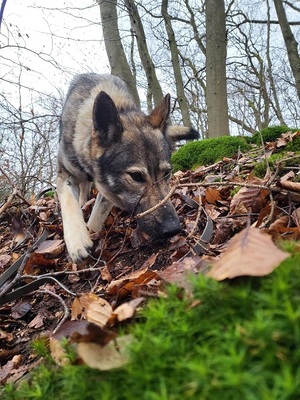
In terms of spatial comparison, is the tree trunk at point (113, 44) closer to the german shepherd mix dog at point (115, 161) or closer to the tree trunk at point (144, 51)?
the tree trunk at point (144, 51)

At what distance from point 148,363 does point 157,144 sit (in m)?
3.35

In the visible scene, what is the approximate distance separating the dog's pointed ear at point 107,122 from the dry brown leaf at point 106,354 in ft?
10.5

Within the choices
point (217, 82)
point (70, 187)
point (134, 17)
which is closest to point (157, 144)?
point (70, 187)

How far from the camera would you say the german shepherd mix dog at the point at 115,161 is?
11.8ft

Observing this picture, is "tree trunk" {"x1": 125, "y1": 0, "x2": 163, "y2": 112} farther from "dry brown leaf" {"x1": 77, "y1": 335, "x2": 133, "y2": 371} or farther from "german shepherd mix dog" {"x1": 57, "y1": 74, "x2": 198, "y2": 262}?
"dry brown leaf" {"x1": 77, "y1": 335, "x2": 133, "y2": 371}

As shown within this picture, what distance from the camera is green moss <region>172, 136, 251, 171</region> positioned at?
261 inches

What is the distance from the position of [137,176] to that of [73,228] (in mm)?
800

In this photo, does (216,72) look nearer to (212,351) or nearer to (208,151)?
(208,151)

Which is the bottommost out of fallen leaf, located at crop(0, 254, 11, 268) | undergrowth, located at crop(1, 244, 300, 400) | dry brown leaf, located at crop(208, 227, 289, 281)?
fallen leaf, located at crop(0, 254, 11, 268)

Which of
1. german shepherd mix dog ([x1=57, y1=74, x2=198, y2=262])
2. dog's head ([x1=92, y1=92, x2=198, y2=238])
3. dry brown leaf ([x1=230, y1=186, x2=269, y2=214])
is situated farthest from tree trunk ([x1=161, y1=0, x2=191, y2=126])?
dry brown leaf ([x1=230, y1=186, x2=269, y2=214])

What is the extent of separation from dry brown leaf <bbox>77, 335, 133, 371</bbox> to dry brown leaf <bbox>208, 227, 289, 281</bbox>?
0.28 meters

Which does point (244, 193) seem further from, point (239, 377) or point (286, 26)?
point (286, 26)

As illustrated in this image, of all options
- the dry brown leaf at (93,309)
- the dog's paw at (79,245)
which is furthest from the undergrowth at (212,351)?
the dog's paw at (79,245)

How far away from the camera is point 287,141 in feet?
17.2
